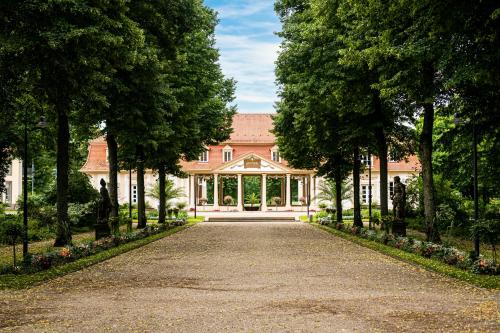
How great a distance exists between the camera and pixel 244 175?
54.0 m

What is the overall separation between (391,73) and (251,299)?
8768mm

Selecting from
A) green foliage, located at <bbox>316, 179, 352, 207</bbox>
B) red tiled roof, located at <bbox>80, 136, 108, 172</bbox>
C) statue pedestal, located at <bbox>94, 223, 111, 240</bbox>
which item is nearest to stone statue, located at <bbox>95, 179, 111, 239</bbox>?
statue pedestal, located at <bbox>94, 223, 111, 240</bbox>

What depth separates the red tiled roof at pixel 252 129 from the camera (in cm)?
6177

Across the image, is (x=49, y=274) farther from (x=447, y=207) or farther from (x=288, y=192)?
(x=288, y=192)

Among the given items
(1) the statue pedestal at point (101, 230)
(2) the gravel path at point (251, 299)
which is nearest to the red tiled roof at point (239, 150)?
(1) the statue pedestal at point (101, 230)

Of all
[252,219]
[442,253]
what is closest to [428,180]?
[442,253]

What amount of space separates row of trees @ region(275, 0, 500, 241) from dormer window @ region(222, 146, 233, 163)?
29.1 m

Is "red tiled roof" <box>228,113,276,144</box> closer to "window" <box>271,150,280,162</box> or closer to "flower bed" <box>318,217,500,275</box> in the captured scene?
"window" <box>271,150,280,162</box>

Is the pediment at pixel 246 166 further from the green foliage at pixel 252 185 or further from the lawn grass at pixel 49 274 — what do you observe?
the lawn grass at pixel 49 274

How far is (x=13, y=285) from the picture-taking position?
10586mm

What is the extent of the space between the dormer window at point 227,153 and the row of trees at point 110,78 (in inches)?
945

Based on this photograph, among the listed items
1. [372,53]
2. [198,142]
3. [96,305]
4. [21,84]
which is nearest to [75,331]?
[96,305]

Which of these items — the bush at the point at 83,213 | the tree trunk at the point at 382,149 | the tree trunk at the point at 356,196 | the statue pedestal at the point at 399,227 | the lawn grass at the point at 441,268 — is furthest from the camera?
the bush at the point at 83,213

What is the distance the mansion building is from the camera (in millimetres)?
53125
